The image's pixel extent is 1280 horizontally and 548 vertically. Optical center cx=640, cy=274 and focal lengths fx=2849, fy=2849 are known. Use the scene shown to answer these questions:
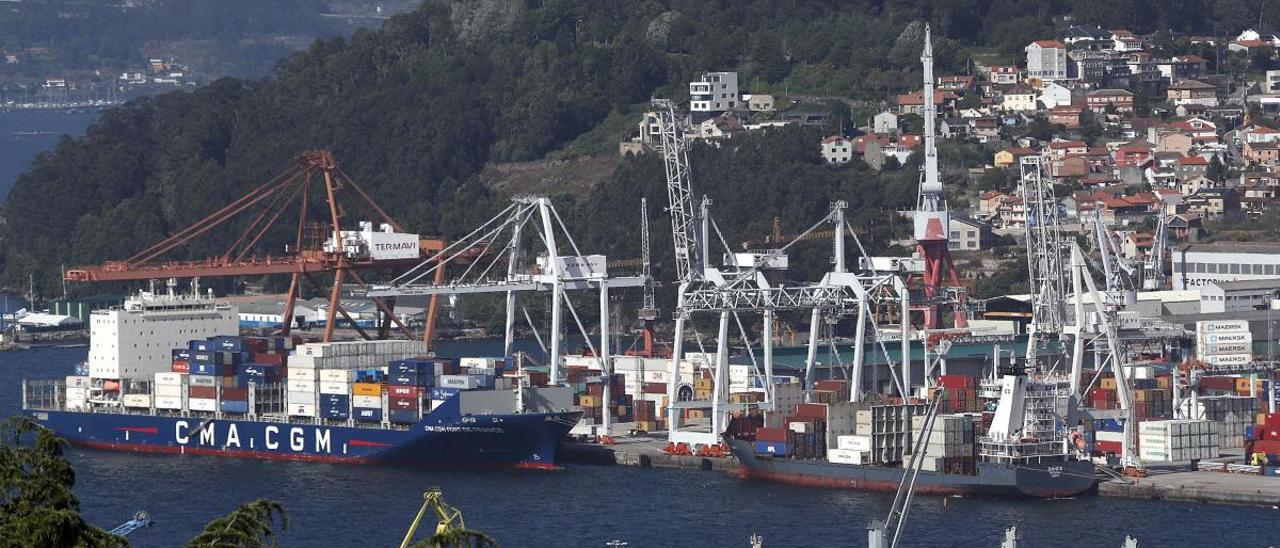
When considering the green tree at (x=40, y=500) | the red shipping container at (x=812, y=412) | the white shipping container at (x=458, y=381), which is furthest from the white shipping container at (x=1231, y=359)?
the green tree at (x=40, y=500)

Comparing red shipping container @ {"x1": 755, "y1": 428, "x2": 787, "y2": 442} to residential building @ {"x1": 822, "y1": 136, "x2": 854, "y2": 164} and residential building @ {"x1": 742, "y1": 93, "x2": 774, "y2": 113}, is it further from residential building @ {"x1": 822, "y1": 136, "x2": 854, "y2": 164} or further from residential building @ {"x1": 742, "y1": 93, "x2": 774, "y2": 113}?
residential building @ {"x1": 742, "y1": 93, "x2": 774, "y2": 113}

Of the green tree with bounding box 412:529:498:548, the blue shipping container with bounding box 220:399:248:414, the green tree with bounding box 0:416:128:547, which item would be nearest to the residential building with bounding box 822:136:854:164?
the blue shipping container with bounding box 220:399:248:414

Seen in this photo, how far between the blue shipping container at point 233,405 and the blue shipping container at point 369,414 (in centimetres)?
304

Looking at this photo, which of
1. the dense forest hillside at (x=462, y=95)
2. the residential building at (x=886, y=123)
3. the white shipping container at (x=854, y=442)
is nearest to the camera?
the white shipping container at (x=854, y=442)

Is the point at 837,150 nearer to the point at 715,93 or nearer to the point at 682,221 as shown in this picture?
the point at 715,93

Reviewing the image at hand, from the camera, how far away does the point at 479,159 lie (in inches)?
4513

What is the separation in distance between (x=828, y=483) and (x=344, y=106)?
72994mm

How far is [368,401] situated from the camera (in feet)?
187

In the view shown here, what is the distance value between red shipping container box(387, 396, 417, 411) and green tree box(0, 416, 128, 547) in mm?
35904

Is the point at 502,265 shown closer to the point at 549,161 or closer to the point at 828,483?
the point at 549,161

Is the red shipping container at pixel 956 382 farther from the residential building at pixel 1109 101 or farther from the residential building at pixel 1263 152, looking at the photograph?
the residential building at pixel 1109 101

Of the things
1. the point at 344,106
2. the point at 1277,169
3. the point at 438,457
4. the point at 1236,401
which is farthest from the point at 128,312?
the point at 344,106

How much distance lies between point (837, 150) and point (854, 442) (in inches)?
1995

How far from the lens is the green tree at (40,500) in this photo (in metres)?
19.5
